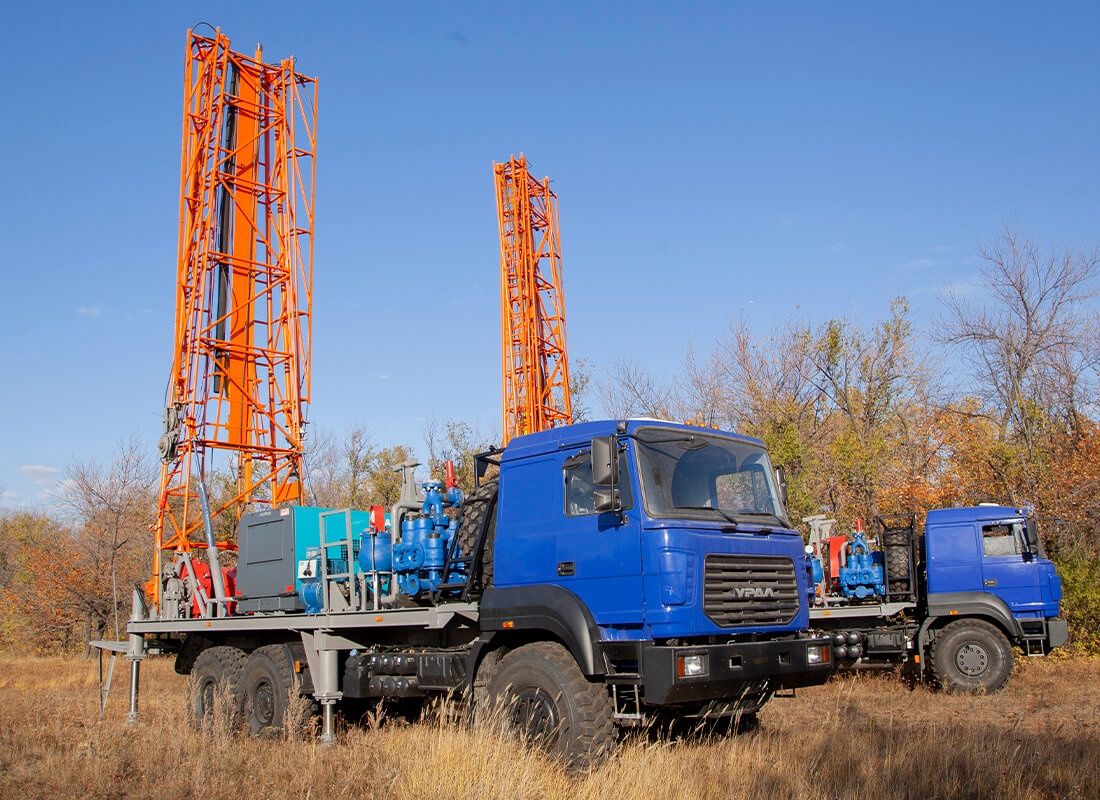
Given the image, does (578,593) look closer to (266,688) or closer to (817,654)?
(817,654)

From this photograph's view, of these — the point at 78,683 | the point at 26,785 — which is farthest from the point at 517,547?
the point at 78,683

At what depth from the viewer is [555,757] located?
301 inches

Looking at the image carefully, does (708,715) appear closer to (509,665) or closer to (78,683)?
(509,665)

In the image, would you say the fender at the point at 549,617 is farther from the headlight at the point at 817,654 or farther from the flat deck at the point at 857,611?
the flat deck at the point at 857,611

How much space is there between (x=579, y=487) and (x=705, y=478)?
3.61ft

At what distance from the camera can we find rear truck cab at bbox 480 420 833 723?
7.54m

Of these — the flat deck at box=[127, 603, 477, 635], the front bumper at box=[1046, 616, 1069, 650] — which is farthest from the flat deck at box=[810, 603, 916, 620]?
the flat deck at box=[127, 603, 477, 635]

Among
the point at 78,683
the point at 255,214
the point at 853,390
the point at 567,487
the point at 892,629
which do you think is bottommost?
the point at 78,683

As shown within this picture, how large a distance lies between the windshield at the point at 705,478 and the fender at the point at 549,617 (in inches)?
42.1

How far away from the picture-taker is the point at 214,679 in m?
12.3

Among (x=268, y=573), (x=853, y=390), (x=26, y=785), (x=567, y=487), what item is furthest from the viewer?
(x=853, y=390)

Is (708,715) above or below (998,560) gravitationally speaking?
below

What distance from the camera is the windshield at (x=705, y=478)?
7.91 m

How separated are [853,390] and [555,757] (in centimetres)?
2439
